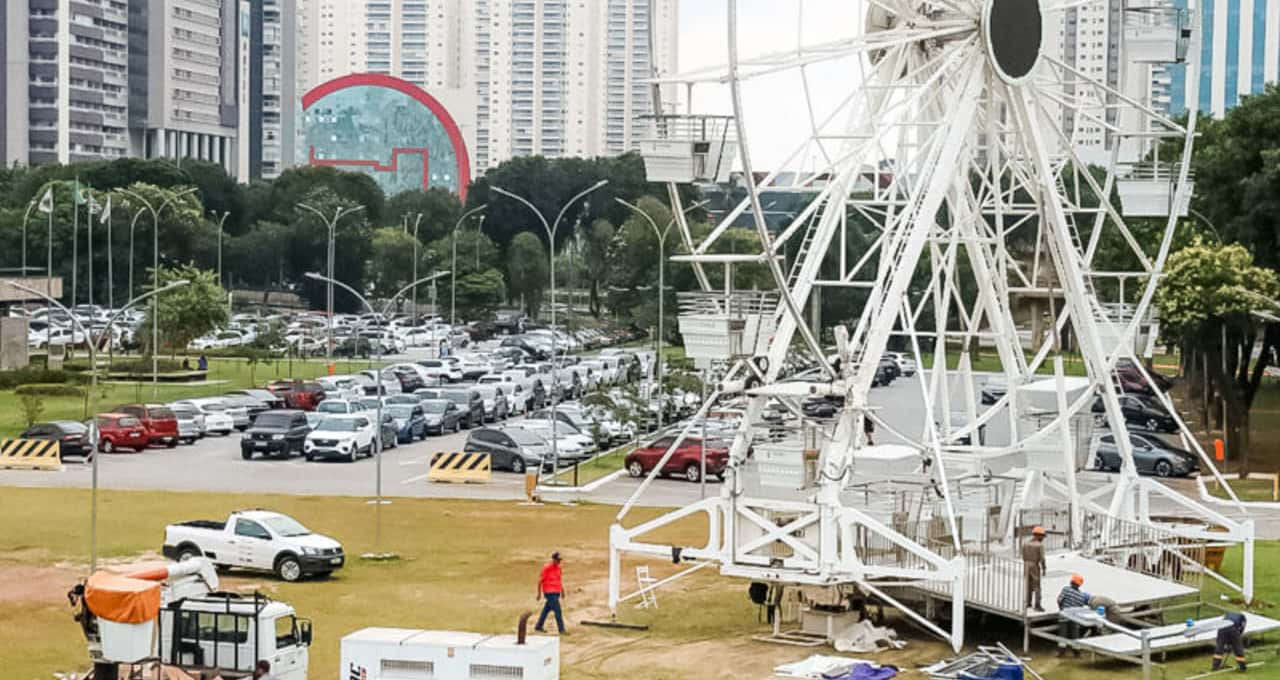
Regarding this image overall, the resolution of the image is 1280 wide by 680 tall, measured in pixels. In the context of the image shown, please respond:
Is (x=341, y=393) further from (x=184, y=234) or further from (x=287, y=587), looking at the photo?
(x=184, y=234)

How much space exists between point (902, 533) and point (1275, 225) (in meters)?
34.6

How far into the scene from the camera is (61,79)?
187m

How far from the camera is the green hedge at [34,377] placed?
85625 mm

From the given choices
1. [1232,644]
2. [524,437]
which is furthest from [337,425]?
[1232,644]

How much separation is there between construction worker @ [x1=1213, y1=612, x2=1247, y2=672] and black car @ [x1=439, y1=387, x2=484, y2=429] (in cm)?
4516

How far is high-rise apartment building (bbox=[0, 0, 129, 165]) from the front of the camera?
182m

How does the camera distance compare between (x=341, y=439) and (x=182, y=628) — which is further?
(x=341, y=439)

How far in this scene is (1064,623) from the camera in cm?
3388

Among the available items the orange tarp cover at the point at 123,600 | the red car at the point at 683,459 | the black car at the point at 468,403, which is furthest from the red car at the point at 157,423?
the orange tarp cover at the point at 123,600

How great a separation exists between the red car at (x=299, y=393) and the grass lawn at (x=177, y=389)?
14.8 ft

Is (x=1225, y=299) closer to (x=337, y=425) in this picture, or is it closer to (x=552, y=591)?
(x=337, y=425)

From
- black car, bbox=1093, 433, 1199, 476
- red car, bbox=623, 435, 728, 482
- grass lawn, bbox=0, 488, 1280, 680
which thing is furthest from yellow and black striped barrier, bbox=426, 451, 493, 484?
black car, bbox=1093, 433, 1199, 476

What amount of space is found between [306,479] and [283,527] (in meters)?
18.4

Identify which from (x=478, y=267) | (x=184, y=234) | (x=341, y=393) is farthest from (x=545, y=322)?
(x=341, y=393)
